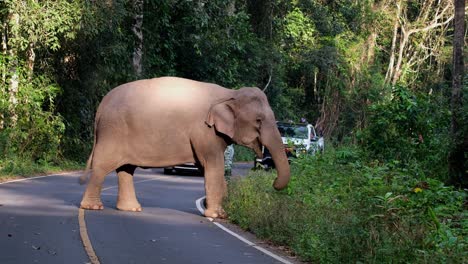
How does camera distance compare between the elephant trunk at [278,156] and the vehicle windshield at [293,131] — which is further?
the vehicle windshield at [293,131]

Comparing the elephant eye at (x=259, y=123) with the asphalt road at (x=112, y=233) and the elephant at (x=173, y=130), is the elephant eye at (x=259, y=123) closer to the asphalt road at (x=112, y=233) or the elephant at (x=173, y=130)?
the elephant at (x=173, y=130)

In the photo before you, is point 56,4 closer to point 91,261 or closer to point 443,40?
point 91,261

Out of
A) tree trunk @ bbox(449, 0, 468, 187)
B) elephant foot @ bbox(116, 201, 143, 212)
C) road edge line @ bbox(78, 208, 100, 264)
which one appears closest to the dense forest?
tree trunk @ bbox(449, 0, 468, 187)

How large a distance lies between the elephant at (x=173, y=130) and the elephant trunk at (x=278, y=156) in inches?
0.8

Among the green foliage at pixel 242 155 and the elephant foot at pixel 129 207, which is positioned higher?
the green foliage at pixel 242 155

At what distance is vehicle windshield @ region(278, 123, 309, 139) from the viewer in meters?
Result: 34.4

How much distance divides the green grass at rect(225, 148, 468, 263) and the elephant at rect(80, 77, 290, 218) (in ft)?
3.46

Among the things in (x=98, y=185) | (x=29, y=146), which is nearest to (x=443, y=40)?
(x=29, y=146)

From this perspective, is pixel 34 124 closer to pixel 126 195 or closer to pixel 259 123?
pixel 126 195

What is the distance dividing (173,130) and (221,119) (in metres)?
1.02

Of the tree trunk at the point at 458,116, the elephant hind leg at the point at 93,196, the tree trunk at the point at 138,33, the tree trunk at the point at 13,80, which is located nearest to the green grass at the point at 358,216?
the tree trunk at the point at 458,116

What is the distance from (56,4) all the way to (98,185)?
1315 centimetres

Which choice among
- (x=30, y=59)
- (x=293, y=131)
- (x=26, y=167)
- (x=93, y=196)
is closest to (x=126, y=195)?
(x=93, y=196)

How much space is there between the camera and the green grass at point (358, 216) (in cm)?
999
